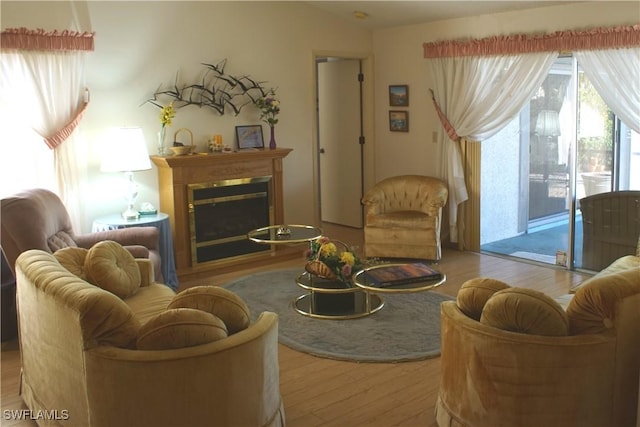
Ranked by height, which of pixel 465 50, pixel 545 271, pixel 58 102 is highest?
pixel 465 50

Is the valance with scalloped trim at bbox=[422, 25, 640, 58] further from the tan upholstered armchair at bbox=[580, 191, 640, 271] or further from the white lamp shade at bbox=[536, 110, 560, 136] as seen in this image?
the tan upholstered armchair at bbox=[580, 191, 640, 271]

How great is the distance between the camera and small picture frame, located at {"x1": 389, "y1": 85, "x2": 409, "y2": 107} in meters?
7.29

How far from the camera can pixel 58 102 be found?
17.5ft

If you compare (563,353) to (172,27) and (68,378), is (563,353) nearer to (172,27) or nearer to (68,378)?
(68,378)

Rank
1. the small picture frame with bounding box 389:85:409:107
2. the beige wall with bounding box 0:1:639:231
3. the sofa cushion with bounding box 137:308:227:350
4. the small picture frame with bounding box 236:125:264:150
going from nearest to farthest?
1. the sofa cushion with bounding box 137:308:227:350
2. the beige wall with bounding box 0:1:639:231
3. the small picture frame with bounding box 236:125:264:150
4. the small picture frame with bounding box 389:85:409:107

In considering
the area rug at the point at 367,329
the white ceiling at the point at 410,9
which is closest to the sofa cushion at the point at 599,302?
the area rug at the point at 367,329

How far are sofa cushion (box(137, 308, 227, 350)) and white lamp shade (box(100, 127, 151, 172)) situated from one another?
10.0 ft

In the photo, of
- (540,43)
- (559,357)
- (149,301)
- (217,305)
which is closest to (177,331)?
(217,305)

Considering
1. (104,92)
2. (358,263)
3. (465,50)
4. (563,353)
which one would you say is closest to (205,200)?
(104,92)

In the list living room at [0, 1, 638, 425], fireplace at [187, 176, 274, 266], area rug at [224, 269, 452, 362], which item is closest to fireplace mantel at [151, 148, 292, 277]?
fireplace at [187, 176, 274, 266]

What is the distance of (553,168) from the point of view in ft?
20.3

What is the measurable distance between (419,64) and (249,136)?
2056 mm

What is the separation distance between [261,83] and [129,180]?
1.83 m

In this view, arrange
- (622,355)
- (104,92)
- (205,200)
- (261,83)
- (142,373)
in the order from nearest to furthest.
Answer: (142,373)
(622,355)
(104,92)
(205,200)
(261,83)
